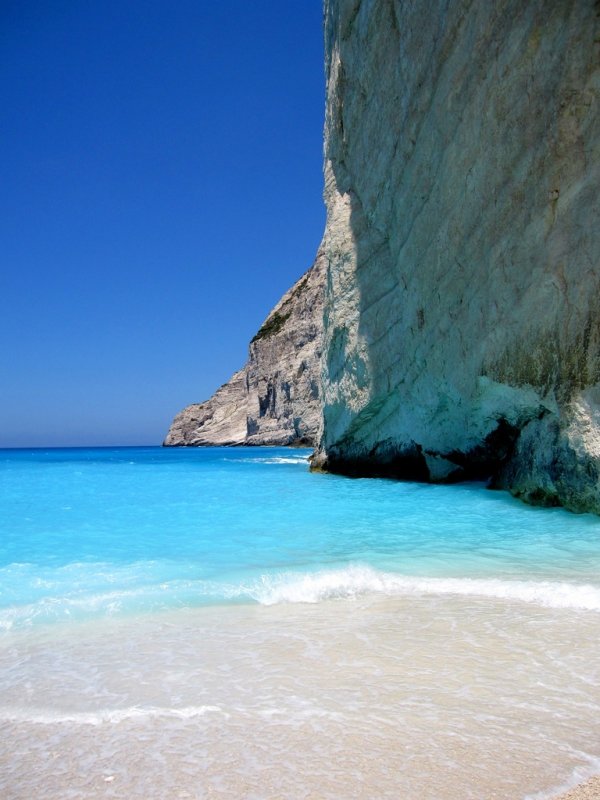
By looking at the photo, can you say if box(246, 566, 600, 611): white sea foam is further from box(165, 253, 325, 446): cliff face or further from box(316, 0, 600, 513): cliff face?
box(165, 253, 325, 446): cliff face

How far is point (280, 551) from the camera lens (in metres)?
6.34

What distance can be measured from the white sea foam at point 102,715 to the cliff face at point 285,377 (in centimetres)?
3878

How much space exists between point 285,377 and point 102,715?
52.0 metres

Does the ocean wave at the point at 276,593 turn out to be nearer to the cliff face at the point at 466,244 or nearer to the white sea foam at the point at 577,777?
the white sea foam at the point at 577,777

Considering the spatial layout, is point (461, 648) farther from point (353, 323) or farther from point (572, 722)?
point (353, 323)

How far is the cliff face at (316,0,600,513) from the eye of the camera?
882 cm

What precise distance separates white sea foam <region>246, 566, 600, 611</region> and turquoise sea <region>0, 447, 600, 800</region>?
0.08 feet

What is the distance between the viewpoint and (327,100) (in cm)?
2097

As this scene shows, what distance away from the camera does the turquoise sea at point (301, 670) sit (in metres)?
1.97

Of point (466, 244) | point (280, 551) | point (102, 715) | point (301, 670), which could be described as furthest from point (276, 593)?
point (466, 244)

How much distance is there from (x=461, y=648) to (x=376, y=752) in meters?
1.21

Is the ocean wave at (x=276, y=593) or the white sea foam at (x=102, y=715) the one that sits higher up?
the white sea foam at (x=102, y=715)

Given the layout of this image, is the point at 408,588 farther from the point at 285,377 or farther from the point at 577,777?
the point at 285,377

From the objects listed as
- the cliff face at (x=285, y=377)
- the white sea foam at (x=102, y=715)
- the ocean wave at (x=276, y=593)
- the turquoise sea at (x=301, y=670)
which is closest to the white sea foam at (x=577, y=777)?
the turquoise sea at (x=301, y=670)
